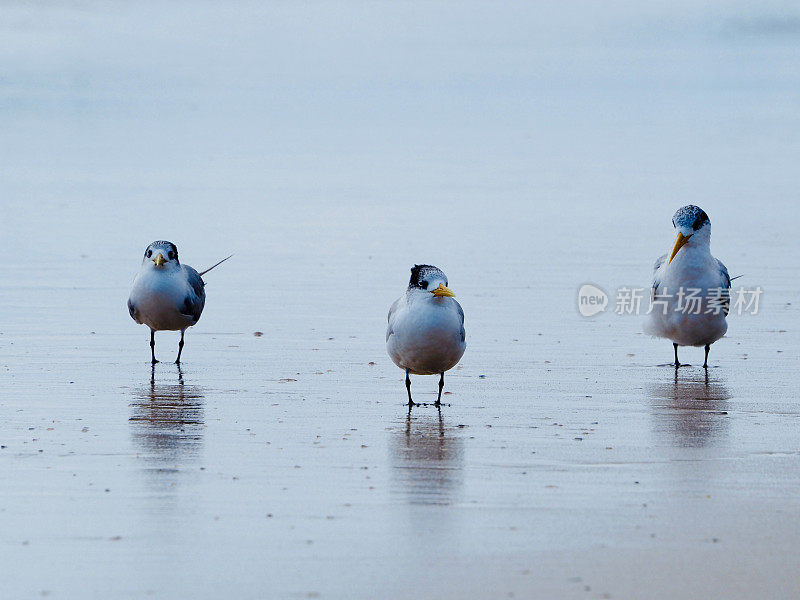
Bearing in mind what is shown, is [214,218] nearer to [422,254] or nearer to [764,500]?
[422,254]

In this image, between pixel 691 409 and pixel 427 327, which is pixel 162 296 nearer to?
pixel 427 327

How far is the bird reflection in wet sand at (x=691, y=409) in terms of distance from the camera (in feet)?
26.1

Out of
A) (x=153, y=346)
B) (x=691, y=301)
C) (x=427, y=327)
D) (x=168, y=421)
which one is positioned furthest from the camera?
(x=153, y=346)

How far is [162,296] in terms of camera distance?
10.7 metres

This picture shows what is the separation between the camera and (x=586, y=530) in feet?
19.9

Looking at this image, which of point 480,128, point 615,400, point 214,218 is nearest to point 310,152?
point 480,128

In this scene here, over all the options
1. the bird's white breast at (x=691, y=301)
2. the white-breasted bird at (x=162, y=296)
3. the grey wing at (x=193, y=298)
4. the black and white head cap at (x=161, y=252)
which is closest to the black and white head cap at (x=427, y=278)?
the bird's white breast at (x=691, y=301)

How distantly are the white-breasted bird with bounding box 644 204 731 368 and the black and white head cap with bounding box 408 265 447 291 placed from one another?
225cm

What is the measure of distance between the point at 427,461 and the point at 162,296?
3.89 metres

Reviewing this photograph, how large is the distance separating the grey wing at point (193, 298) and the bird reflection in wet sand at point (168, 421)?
3.25 feet

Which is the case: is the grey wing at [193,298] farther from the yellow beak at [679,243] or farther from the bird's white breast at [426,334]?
the yellow beak at [679,243]

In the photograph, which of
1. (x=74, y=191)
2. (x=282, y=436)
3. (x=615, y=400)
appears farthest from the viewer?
(x=74, y=191)

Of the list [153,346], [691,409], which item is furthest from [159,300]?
[691,409]

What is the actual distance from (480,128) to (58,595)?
32.2 meters
